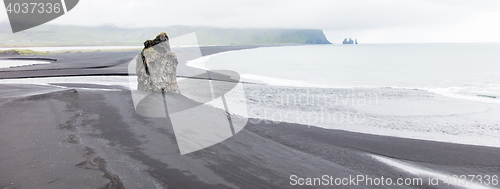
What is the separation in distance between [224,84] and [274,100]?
6880 mm

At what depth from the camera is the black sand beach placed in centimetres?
580

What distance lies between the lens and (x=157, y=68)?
1472cm

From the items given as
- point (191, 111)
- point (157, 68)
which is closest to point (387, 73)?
point (157, 68)

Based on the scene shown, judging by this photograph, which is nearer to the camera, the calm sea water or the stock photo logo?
the stock photo logo

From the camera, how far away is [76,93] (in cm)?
1183

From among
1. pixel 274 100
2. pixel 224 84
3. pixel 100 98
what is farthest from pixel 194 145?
pixel 224 84

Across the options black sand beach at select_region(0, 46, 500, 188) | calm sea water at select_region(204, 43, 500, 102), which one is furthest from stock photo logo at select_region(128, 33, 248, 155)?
calm sea water at select_region(204, 43, 500, 102)

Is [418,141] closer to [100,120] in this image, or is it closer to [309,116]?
[309,116]
